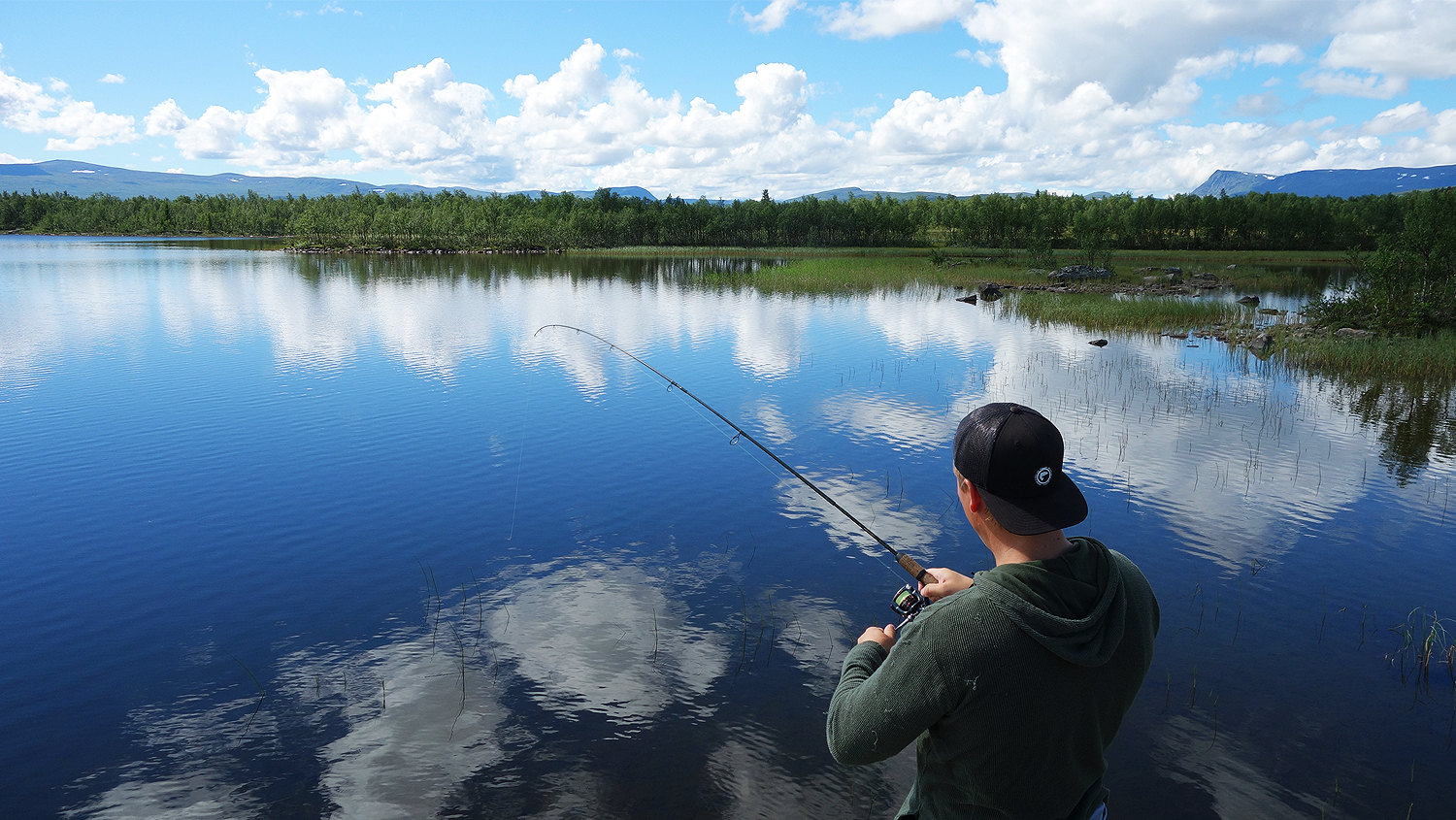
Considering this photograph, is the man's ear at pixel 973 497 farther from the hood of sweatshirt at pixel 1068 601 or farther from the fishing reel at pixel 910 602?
the fishing reel at pixel 910 602

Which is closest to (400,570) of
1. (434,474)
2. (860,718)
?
(434,474)

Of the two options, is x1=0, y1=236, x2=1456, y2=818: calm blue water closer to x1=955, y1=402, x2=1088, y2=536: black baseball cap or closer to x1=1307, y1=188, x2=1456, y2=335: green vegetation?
x1=955, y1=402, x2=1088, y2=536: black baseball cap

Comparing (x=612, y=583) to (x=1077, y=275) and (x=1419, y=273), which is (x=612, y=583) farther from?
(x=1077, y=275)

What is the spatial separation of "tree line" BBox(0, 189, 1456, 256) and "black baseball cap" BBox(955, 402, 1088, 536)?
104m

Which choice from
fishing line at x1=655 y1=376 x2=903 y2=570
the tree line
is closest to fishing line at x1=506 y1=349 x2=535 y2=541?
fishing line at x1=655 y1=376 x2=903 y2=570

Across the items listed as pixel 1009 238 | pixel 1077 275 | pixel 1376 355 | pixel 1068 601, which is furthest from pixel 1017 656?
pixel 1009 238

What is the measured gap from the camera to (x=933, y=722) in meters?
2.49

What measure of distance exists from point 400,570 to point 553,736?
13.8 feet

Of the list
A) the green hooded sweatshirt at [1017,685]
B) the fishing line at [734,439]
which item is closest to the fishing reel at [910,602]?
the green hooded sweatshirt at [1017,685]

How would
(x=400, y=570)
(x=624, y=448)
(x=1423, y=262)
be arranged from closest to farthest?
(x=400, y=570) → (x=624, y=448) → (x=1423, y=262)

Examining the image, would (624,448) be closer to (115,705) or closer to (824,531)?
(824,531)

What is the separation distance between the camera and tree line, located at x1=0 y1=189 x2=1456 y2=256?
399ft

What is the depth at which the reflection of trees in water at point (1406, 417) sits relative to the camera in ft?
49.5

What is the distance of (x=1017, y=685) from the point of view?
2303 millimetres
